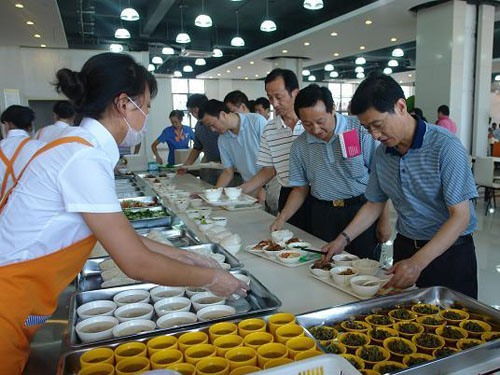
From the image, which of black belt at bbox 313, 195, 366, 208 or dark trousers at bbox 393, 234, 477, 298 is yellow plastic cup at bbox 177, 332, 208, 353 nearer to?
dark trousers at bbox 393, 234, 477, 298

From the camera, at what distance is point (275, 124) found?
306cm

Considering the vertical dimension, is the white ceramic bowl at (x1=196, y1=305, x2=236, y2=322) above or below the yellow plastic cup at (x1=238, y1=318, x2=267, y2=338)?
below

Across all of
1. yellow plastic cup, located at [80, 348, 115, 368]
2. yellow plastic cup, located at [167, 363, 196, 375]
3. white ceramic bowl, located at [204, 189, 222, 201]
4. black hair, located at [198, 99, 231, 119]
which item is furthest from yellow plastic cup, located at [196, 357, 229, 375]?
black hair, located at [198, 99, 231, 119]

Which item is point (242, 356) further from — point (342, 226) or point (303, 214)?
point (303, 214)

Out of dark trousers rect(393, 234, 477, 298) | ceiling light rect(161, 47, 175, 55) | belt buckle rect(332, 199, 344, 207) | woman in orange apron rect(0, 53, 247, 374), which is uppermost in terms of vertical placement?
ceiling light rect(161, 47, 175, 55)

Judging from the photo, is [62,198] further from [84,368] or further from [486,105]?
[486,105]

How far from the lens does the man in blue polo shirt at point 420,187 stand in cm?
157

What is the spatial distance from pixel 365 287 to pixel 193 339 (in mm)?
629

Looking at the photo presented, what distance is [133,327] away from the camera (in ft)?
4.21

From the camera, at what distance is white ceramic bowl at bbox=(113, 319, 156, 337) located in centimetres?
125

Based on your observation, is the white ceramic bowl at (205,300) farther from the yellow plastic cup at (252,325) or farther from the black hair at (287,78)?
the black hair at (287,78)

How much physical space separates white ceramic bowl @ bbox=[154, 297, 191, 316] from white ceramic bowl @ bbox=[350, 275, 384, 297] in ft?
1.91

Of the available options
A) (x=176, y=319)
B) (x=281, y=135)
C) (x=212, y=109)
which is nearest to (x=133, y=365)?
(x=176, y=319)

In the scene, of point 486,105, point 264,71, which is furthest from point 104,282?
point 264,71
